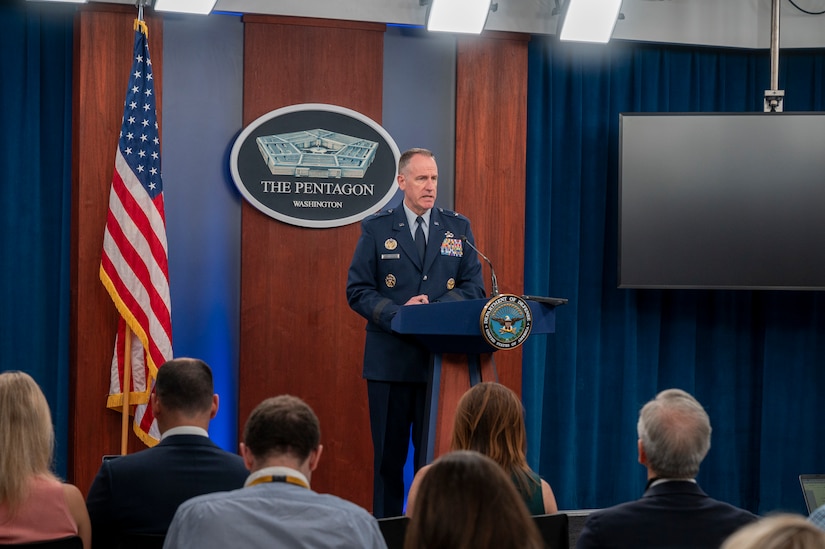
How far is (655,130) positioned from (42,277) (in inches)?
129

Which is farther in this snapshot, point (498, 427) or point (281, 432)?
point (498, 427)

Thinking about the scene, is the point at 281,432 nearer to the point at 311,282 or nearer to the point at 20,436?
the point at 20,436

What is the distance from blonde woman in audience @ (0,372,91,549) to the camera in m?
2.29

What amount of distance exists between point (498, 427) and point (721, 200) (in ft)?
10.7

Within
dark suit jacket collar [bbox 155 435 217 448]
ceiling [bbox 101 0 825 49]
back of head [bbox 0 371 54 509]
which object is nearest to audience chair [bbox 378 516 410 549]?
dark suit jacket collar [bbox 155 435 217 448]

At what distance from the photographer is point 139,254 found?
467cm

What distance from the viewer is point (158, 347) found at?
15.3 ft

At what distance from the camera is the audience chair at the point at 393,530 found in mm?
2400

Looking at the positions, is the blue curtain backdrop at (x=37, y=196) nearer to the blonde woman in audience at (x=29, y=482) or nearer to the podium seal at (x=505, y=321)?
the podium seal at (x=505, y=321)

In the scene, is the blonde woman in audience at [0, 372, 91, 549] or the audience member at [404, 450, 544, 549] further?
the blonde woman in audience at [0, 372, 91, 549]

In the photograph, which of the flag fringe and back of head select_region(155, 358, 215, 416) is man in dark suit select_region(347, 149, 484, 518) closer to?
the flag fringe

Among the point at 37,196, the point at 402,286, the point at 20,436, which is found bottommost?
the point at 20,436

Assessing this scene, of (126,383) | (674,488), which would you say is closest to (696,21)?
(126,383)

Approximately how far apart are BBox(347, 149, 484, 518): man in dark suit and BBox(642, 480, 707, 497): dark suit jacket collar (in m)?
1.95
